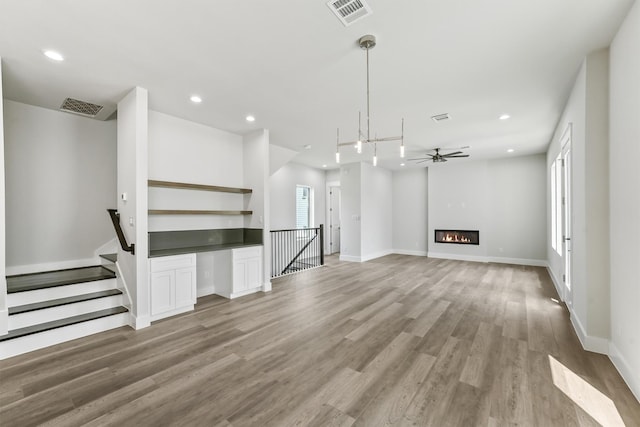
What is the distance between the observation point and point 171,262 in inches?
156

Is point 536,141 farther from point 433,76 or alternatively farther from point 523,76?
point 433,76

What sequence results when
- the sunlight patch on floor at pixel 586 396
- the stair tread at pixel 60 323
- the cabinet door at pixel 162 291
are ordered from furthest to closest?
the cabinet door at pixel 162 291
the stair tread at pixel 60 323
the sunlight patch on floor at pixel 586 396

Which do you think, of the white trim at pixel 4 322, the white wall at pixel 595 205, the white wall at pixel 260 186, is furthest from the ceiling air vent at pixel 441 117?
the white trim at pixel 4 322

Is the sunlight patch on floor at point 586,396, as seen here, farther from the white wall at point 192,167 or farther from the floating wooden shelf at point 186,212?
the white wall at point 192,167

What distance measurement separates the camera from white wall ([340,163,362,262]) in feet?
27.6

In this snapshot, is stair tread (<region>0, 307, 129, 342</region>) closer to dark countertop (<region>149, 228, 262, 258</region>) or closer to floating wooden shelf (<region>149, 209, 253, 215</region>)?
dark countertop (<region>149, 228, 262, 258</region>)

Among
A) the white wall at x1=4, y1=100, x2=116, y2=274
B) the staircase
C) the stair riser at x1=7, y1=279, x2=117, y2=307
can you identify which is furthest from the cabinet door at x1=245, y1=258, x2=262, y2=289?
the white wall at x1=4, y1=100, x2=116, y2=274

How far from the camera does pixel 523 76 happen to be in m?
3.30

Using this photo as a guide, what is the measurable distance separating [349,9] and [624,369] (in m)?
3.86

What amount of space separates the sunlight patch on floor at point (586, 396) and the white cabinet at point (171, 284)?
4.41 metres

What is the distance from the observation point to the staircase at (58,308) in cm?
298

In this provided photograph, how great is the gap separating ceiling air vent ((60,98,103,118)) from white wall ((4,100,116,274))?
0.26 m

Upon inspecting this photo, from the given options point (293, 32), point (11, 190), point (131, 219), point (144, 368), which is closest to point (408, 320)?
point (144, 368)

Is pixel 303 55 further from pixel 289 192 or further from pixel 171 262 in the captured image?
pixel 289 192
